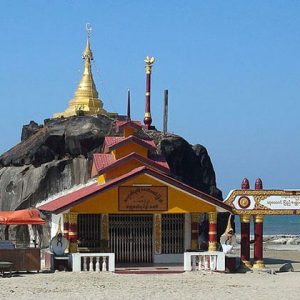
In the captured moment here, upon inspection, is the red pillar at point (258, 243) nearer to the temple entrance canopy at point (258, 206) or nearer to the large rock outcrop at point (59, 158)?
the temple entrance canopy at point (258, 206)

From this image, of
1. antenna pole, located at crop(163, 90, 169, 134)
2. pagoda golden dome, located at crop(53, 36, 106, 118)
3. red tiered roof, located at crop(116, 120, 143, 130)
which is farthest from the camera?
pagoda golden dome, located at crop(53, 36, 106, 118)

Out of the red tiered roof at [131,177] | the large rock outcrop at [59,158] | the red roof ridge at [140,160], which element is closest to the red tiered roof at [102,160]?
the red roof ridge at [140,160]

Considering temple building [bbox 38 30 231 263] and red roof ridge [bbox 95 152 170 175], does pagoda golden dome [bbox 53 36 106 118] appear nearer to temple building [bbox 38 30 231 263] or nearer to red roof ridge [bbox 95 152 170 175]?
red roof ridge [bbox 95 152 170 175]

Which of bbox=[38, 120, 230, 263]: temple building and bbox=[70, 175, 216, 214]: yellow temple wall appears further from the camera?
bbox=[38, 120, 230, 263]: temple building

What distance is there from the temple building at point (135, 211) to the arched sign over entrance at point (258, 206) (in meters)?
0.85

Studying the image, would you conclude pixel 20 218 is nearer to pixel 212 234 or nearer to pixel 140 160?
pixel 140 160

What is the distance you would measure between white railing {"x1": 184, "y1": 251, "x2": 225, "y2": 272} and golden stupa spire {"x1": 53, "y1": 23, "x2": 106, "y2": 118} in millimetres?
23651

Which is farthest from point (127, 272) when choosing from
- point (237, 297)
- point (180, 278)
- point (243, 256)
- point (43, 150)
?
point (43, 150)

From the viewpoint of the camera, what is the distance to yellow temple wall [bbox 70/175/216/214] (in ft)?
98.3

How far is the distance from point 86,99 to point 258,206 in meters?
25.8

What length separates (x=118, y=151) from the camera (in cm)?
3391

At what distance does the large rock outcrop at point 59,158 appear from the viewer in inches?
1838

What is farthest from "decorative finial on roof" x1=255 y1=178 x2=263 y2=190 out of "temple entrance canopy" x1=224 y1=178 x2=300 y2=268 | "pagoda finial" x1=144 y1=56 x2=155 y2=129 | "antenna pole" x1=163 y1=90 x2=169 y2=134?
"antenna pole" x1=163 y1=90 x2=169 y2=134

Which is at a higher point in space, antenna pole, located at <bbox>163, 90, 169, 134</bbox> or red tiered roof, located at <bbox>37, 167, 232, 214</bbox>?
antenna pole, located at <bbox>163, 90, 169, 134</bbox>
